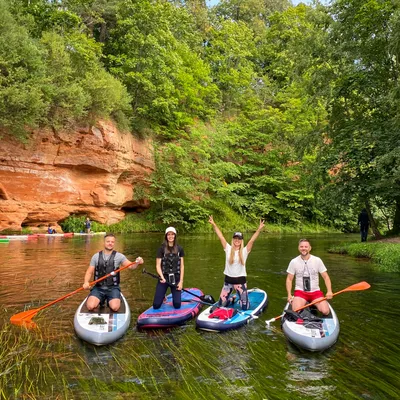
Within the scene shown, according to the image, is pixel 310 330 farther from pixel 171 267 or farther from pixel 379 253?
pixel 379 253

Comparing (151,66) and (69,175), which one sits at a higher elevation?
(151,66)

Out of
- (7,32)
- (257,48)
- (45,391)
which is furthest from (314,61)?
(257,48)

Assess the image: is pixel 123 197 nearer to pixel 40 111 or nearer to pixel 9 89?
pixel 40 111

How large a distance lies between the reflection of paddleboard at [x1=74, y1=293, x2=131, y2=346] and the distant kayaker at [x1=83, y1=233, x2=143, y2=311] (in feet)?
0.61

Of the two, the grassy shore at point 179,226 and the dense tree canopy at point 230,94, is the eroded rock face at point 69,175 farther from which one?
the dense tree canopy at point 230,94

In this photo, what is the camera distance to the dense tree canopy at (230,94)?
55.4ft

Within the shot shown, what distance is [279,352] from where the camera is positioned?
216 inches

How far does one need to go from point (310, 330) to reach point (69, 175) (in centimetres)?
2246

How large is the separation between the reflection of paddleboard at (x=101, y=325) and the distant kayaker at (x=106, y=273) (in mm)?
187

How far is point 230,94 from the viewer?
3922cm

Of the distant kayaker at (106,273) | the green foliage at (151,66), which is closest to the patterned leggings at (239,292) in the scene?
the distant kayaker at (106,273)

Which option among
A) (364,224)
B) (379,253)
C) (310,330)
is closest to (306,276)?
(310,330)

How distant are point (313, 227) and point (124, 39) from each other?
23089mm

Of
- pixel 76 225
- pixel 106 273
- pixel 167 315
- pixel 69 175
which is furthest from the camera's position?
pixel 76 225
